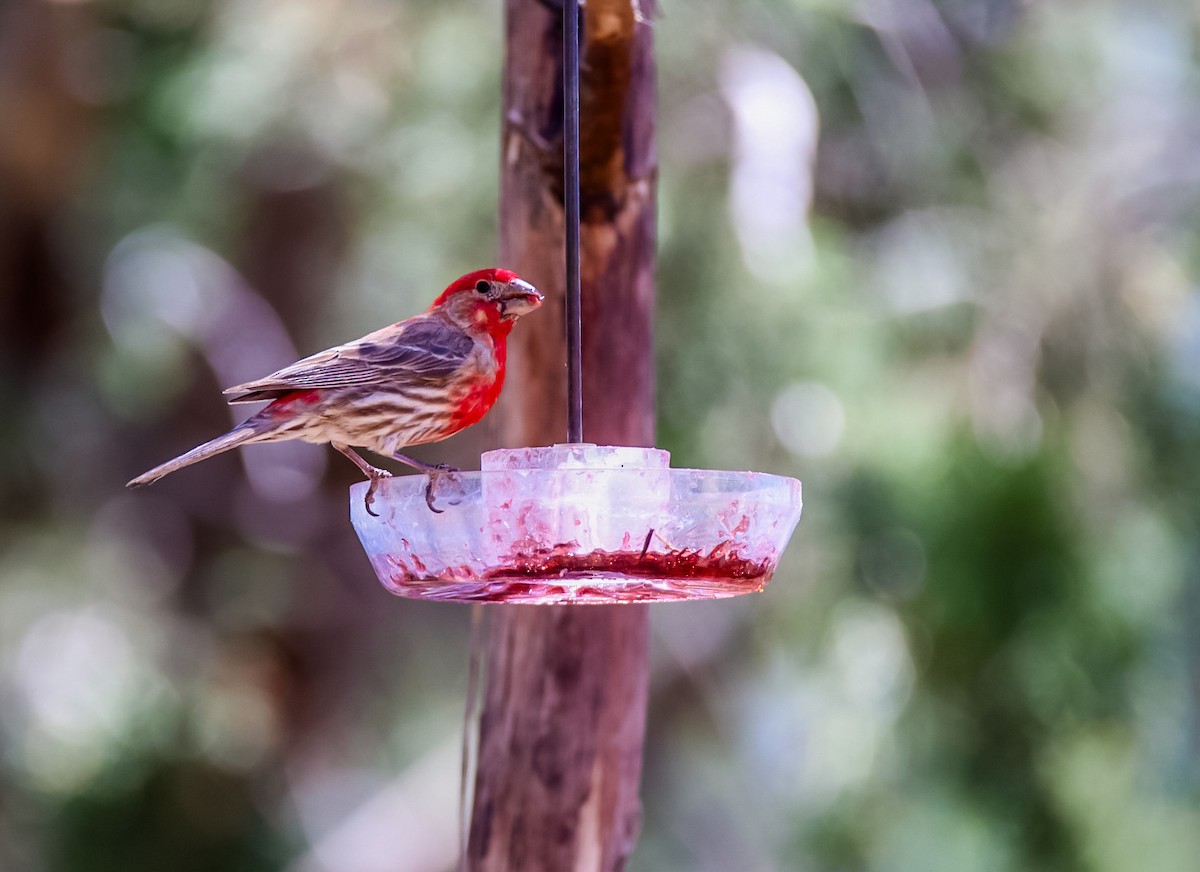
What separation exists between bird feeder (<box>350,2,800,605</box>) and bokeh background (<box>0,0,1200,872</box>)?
2.06m

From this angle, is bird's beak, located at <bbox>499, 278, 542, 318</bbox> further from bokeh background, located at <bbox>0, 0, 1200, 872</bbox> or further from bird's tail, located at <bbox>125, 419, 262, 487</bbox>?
bokeh background, located at <bbox>0, 0, 1200, 872</bbox>

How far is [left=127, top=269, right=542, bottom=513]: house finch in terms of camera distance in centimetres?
209

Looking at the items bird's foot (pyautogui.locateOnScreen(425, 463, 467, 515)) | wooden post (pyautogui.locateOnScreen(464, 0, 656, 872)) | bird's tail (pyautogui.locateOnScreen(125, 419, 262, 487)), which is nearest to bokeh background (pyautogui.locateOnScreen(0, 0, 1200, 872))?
wooden post (pyautogui.locateOnScreen(464, 0, 656, 872))

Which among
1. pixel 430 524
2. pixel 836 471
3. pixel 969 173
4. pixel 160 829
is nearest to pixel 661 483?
pixel 430 524

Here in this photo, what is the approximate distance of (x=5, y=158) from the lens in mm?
5422

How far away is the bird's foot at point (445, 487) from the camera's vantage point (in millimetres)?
1575

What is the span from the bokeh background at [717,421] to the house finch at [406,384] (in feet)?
5.41

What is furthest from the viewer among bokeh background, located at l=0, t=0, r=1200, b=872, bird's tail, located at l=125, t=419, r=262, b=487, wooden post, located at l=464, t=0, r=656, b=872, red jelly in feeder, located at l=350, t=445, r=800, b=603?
bokeh background, located at l=0, t=0, r=1200, b=872

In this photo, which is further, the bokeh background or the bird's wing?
the bokeh background

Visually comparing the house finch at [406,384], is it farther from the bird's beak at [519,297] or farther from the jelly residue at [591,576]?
the jelly residue at [591,576]

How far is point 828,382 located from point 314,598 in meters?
2.92

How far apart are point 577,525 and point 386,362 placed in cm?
70

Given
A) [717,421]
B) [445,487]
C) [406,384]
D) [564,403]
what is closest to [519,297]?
[406,384]

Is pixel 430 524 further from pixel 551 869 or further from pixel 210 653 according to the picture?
pixel 210 653
